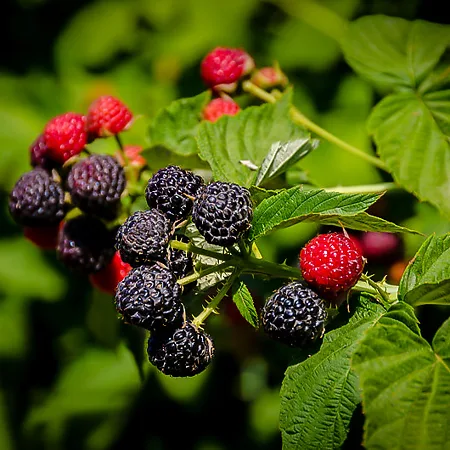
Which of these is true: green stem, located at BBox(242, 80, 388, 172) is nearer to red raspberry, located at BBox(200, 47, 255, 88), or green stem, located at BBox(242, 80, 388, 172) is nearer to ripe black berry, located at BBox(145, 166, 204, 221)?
red raspberry, located at BBox(200, 47, 255, 88)

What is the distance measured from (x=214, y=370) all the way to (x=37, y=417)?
0.97m

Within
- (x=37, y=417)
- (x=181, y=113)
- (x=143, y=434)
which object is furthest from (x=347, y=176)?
(x=37, y=417)

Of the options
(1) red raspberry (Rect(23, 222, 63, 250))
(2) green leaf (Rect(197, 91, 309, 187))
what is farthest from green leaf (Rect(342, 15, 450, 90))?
(1) red raspberry (Rect(23, 222, 63, 250))

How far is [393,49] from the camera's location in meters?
2.46

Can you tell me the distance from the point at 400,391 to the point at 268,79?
1.27 m

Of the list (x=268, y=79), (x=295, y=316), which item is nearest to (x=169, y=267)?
(x=295, y=316)

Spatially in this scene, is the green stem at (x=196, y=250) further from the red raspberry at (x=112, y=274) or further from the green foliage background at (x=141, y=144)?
the green foliage background at (x=141, y=144)

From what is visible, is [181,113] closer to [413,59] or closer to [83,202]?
[83,202]

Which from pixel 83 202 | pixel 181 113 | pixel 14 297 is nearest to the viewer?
pixel 83 202

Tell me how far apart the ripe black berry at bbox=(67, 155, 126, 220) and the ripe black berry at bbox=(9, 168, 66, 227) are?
8 cm

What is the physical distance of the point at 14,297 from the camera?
3455 millimetres

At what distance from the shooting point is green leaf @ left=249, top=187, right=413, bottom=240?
5.08 feet

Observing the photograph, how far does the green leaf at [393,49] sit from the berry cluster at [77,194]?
3.11 ft

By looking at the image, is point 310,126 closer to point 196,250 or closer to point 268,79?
point 268,79
